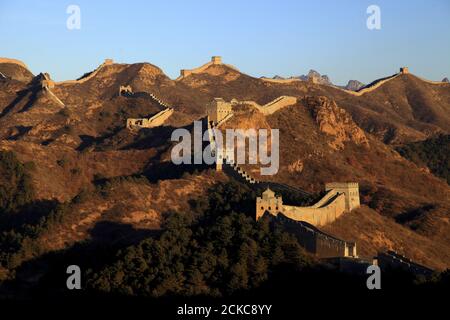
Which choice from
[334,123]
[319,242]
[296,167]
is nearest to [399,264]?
[319,242]

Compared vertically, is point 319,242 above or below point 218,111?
below

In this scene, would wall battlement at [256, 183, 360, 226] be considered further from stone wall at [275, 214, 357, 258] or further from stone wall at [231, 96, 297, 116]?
stone wall at [231, 96, 297, 116]

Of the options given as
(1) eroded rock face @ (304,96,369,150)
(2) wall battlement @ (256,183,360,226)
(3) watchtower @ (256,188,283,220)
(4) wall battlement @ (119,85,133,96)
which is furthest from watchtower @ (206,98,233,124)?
(4) wall battlement @ (119,85,133,96)

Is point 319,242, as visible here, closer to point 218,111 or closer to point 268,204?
point 268,204

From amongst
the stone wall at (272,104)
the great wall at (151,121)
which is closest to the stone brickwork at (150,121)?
the great wall at (151,121)

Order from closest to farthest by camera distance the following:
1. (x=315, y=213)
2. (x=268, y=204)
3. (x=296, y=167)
→ (x=268, y=204) → (x=315, y=213) → (x=296, y=167)

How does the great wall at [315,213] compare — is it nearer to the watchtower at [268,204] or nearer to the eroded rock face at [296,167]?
the watchtower at [268,204]

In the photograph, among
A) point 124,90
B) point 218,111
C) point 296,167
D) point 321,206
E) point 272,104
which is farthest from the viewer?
point 124,90

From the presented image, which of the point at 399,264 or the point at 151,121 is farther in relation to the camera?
the point at 151,121

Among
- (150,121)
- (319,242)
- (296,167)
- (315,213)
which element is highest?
(150,121)
